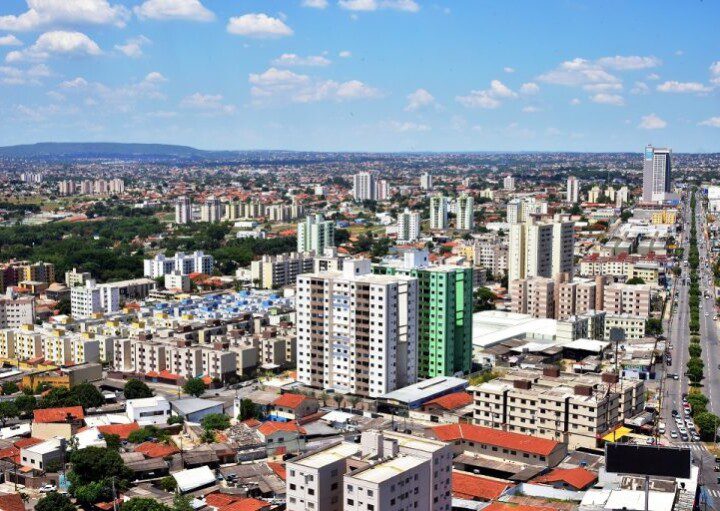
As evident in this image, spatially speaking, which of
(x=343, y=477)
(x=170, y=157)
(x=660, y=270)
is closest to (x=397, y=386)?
(x=343, y=477)

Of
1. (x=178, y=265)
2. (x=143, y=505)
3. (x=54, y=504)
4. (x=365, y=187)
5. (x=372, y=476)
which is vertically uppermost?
(x=365, y=187)

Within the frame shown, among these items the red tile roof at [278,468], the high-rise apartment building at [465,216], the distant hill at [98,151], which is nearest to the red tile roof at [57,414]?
the red tile roof at [278,468]

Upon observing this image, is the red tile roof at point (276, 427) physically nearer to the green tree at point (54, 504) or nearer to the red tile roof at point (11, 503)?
the green tree at point (54, 504)

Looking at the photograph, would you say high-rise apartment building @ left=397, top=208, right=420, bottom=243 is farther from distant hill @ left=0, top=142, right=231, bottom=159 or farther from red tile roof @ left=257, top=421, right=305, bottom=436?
distant hill @ left=0, top=142, right=231, bottom=159

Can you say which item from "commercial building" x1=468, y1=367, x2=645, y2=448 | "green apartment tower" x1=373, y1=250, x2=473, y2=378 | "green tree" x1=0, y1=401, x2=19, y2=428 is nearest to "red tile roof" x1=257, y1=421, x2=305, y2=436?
"commercial building" x1=468, y1=367, x2=645, y2=448

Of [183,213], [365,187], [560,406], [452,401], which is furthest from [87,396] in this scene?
[365,187]

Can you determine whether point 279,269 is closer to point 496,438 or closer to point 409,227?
point 409,227
